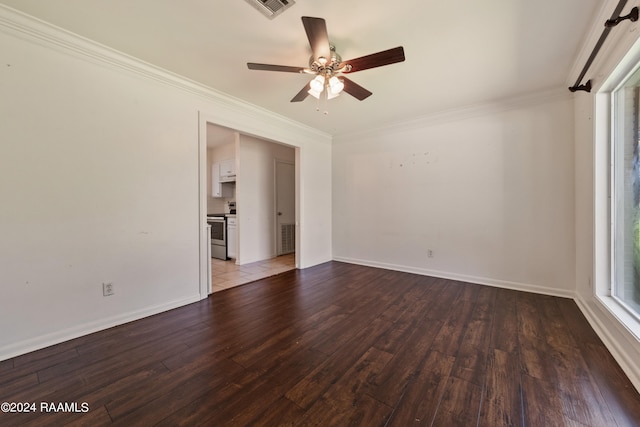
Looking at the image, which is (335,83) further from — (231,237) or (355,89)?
(231,237)

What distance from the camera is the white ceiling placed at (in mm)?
1681

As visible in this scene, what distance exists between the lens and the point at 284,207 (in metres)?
5.47

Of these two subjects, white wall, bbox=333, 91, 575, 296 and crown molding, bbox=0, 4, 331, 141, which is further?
white wall, bbox=333, 91, 575, 296

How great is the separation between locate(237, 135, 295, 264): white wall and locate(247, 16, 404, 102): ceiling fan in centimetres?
260

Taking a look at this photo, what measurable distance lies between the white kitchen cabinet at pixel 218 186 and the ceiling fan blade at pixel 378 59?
4605 millimetres

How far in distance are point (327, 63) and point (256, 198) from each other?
3.33 metres

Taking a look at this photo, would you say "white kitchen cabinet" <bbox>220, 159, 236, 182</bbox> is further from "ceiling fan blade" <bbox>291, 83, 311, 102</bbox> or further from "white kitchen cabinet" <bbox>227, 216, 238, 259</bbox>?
"ceiling fan blade" <bbox>291, 83, 311, 102</bbox>

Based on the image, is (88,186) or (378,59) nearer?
(378,59)

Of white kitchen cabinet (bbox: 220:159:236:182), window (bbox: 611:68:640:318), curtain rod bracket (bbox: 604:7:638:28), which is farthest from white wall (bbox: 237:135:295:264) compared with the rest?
window (bbox: 611:68:640:318)

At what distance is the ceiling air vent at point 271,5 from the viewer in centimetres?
160

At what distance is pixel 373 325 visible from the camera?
7.36 feet

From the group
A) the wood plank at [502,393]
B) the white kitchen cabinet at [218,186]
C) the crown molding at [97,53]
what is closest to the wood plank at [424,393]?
the wood plank at [502,393]

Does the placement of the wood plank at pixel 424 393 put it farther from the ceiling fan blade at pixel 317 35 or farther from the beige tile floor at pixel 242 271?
the beige tile floor at pixel 242 271

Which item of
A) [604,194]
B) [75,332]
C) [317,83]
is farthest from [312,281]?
[604,194]
